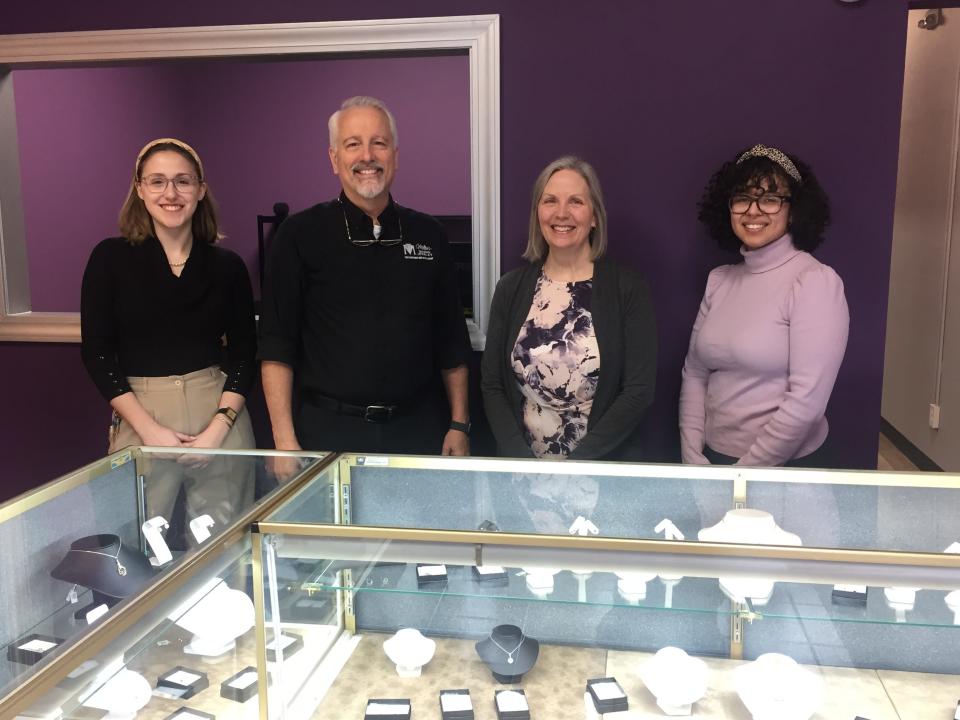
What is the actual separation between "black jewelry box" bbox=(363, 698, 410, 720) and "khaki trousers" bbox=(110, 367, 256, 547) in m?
0.42

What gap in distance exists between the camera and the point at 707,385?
97.0 inches

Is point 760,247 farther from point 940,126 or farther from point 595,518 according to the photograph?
point 940,126

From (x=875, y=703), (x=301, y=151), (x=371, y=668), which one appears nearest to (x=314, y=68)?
(x=301, y=151)

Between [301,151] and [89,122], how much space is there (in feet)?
4.52

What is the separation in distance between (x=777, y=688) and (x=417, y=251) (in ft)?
5.05

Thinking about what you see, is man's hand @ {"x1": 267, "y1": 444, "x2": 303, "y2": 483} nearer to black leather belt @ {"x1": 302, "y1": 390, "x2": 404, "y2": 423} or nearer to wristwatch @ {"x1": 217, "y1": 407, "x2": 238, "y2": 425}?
black leather belt @ {"x1": 302, "y1": 390, "x2": 404, "y2": 423}

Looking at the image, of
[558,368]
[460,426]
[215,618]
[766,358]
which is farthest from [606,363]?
[215,618]

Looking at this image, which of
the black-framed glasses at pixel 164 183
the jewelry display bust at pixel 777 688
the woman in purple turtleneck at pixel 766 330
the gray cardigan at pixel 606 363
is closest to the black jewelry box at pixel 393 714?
the jewelry display bust at pixel 777 688

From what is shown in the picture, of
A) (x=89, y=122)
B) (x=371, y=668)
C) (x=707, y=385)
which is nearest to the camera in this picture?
(x=371, y=668)

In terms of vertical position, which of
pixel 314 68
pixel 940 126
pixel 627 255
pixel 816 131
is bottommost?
pixel 627 255

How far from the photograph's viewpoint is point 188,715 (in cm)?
136

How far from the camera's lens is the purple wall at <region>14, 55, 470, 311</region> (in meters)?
5.35

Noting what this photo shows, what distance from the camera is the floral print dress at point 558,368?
2.24 m

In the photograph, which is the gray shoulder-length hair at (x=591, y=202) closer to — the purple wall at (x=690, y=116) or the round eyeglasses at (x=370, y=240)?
the round eyeglasses at (x=370, y=240)
